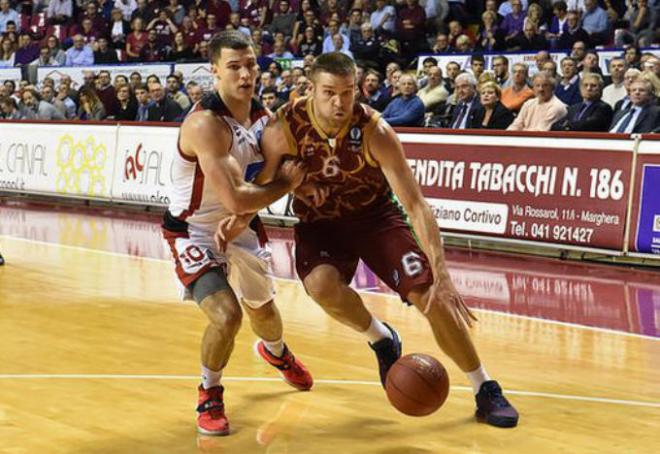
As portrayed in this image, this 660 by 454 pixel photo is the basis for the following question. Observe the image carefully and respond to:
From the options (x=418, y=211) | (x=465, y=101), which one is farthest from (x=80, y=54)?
(x=418, y=211)

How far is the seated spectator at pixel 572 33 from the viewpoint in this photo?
52.9 feet

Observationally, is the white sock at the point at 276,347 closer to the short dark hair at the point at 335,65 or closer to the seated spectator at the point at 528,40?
the short dark hair at the point at 335,65

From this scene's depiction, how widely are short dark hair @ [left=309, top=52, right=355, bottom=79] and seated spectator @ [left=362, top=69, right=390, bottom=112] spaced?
33.0ft

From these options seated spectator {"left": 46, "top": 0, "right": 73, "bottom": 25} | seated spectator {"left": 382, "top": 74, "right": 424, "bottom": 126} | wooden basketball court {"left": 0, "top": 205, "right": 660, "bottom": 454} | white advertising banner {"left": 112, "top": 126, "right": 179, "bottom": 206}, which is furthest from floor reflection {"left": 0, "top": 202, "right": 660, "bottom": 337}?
seated spectator {"left": 46, "top": 0, "right": 73, "bottom": 25}

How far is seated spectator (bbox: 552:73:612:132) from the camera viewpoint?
1300 cm

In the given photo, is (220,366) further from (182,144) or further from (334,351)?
(334,351)

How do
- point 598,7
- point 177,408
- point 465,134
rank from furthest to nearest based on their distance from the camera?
point 598,7, point 465,134, point 177,408

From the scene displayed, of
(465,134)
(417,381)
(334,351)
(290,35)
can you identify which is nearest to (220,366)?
(417,381)

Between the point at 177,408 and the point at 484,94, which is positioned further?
the point at 484,94

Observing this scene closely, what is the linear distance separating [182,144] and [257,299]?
102 centimetres

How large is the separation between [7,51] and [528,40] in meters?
14.5

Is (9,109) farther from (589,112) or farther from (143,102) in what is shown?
(589,112)

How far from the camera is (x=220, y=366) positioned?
19.3ft

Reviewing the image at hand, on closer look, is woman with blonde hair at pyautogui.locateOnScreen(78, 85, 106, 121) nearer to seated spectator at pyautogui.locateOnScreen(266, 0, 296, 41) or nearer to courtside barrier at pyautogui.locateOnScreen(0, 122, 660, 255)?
seated spectator at pyautogui.locateOnScreen(266, 0, 296, 41)
